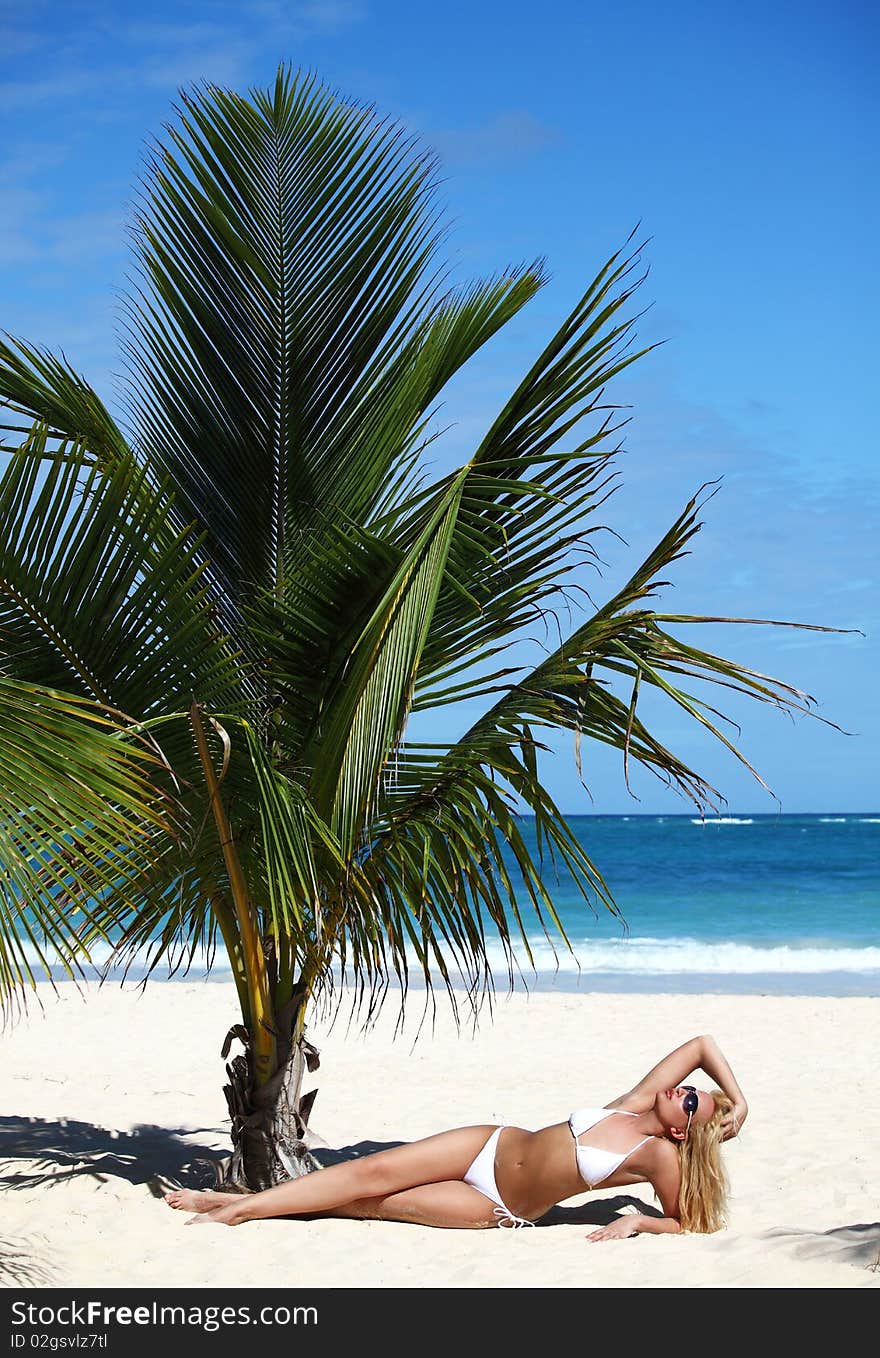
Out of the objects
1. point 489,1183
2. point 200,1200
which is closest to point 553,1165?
point 489,1183

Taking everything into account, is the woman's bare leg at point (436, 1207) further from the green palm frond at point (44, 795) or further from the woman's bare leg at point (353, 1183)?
the green palm frond at point (44, 795)

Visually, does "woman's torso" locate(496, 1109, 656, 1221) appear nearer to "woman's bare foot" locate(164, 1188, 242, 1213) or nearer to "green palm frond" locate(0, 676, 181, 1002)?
"woman's bare foot" locate(164, 1188, 242, 1213)

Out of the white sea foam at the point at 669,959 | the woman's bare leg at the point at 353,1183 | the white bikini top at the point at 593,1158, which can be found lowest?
the white sea foam at the point at 669,959

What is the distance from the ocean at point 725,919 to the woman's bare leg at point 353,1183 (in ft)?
2.28

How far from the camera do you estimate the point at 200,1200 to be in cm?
418

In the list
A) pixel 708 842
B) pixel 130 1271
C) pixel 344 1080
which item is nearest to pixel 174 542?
pixel 130 1271

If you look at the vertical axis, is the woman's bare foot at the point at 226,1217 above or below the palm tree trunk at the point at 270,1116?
below

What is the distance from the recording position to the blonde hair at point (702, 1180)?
4066mm

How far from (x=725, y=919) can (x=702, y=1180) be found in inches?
734

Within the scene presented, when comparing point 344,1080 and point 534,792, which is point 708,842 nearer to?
point 344,1080

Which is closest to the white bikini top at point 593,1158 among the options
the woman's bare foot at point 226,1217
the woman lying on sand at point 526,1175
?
the woman lying on sand at point 526,1175

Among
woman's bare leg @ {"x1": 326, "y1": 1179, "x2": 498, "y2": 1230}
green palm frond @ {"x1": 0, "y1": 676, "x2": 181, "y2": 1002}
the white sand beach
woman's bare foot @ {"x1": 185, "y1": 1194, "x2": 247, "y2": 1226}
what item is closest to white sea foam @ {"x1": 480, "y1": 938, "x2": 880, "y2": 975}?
the white sand beach

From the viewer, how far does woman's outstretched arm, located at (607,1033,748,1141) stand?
13.8 ft

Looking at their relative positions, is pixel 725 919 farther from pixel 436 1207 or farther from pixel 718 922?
pixel 436 1207
